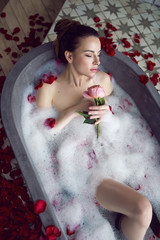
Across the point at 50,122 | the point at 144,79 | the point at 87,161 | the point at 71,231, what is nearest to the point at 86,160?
the point at 87,161

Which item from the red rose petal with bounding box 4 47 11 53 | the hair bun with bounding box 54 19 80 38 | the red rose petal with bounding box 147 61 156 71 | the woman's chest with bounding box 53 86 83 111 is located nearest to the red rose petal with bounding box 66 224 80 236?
the woman's chest with bounding box 53 86 83 111

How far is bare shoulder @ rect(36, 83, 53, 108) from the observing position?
1.76 meters

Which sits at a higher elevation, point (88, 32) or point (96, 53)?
point (88, 32)

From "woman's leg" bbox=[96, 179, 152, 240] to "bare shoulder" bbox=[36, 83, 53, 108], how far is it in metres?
0.74

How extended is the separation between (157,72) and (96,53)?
113 cm

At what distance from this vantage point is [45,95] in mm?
1769

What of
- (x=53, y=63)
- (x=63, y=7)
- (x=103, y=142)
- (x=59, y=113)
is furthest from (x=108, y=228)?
(x=63, y=7)

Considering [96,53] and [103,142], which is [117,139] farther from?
[96,53]

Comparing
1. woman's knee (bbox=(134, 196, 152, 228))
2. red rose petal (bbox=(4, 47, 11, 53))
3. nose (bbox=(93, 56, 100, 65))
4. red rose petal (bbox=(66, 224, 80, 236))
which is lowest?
red rose petal (bbox=(66, 224, 80, 236))

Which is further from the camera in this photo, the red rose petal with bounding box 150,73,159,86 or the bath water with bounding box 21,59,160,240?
the red rose petal with bounding box 150,73,159,86

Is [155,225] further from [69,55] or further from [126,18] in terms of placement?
[126,18]

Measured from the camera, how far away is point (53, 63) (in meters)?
2.04

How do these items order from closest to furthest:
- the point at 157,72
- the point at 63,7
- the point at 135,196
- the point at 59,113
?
the point at 135,196, the point at 59,113, the point at 157,72, the point at 63,7

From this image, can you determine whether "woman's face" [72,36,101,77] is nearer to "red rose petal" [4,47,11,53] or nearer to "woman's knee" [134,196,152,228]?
"woman's knee" [134,196,152,228]
